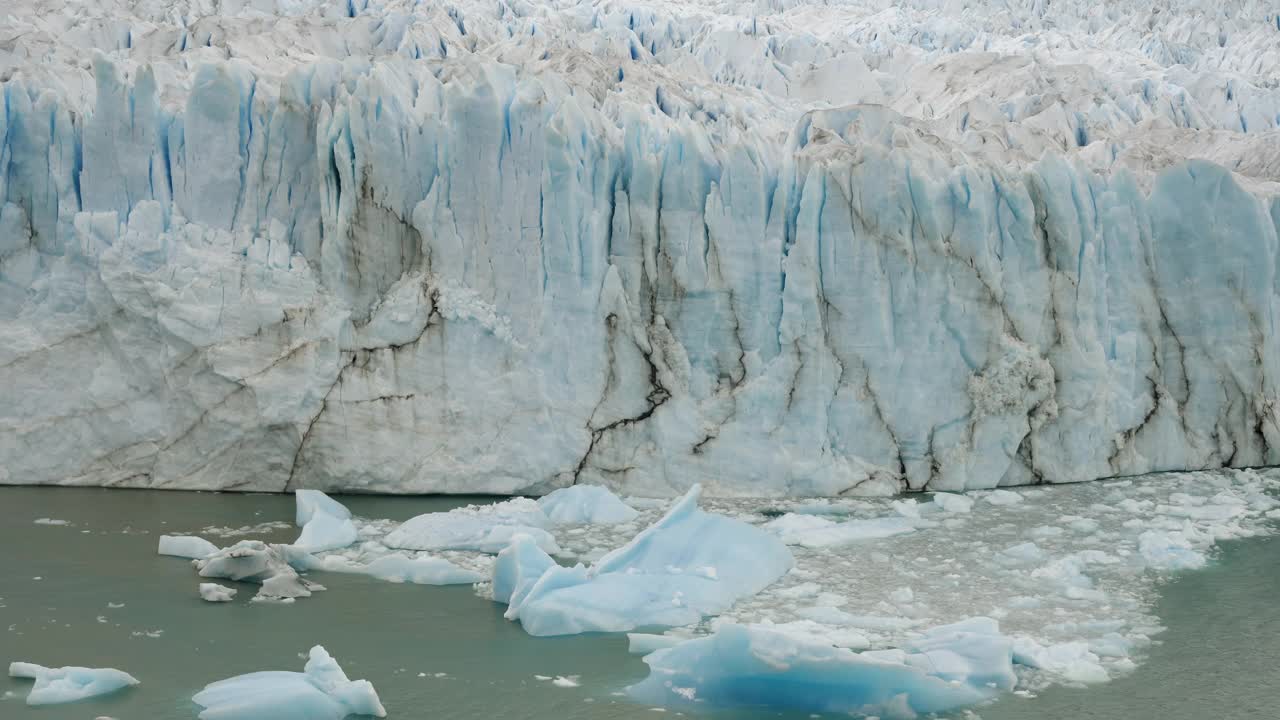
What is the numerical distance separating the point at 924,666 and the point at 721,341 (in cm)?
361

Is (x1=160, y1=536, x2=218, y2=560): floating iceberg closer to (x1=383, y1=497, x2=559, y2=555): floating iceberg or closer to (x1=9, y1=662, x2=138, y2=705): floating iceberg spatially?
(x1=383, y1=497, x2=559, y2=555): floating iceberg

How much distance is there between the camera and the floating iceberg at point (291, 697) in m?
3.50

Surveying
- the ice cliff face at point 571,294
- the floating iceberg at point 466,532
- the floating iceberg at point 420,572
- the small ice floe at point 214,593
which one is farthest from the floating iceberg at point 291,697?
the ice cliff face at point 571,294

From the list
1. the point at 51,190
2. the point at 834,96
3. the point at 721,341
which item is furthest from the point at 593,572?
the point at 834,96

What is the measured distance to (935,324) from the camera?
24.4 ft

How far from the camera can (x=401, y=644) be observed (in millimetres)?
4254

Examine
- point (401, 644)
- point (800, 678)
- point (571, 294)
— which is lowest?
point (401, 644)

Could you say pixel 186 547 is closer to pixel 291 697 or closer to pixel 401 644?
pixel 401 644

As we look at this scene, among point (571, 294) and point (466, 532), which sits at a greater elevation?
point (571, 294)

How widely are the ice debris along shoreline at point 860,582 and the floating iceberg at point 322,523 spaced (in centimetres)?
10

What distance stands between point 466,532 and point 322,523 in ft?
2.48

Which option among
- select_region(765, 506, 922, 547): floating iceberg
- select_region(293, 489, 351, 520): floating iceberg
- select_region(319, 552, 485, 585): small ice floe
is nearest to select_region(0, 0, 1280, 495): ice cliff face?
select_region(293, 489, 351, 520): floating iceberg

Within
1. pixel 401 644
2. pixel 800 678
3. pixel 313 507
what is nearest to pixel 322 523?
pixel 313 507

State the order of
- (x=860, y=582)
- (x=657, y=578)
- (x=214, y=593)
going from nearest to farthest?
1. (x=214, y=593)
2. (x=657, y=578)
3. (x=860, y=582)
